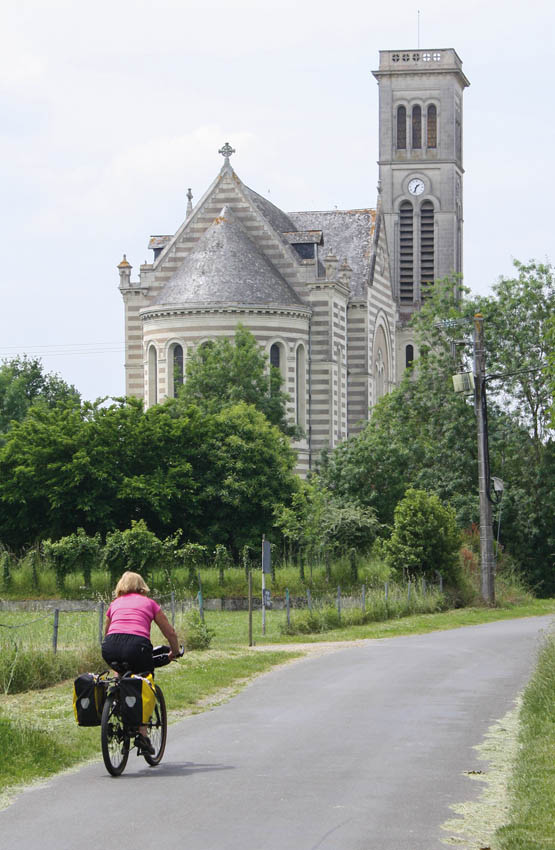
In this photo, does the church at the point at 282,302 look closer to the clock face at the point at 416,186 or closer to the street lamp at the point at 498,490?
the clock face at the point at 416,186

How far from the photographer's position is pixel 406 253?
8312 cm

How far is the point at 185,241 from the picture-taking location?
62750 mm

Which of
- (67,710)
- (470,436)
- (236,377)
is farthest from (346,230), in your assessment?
(67,710)

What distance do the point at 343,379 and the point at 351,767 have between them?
168ft

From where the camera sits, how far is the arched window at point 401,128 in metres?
84.8

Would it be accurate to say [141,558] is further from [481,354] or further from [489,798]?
[489,798]

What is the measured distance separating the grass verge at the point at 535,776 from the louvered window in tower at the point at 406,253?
214ft

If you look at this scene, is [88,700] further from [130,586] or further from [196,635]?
[196,635]

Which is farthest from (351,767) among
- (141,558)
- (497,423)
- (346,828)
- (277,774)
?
(497,423)

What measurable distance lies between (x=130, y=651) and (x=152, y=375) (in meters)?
48.1

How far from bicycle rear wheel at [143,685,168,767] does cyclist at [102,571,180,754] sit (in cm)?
13

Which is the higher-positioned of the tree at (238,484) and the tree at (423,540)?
the tree at (238,484)

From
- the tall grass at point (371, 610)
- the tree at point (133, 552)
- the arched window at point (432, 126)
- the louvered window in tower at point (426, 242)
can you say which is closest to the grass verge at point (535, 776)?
the tall grass at point (371, 610)

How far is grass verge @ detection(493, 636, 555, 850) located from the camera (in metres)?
9.50
